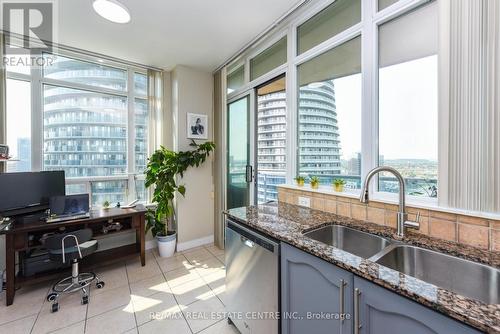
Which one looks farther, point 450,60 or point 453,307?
point 450,60

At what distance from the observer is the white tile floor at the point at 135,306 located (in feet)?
5.89

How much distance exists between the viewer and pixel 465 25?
1070mm

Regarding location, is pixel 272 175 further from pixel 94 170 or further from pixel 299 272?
pixel 94 170

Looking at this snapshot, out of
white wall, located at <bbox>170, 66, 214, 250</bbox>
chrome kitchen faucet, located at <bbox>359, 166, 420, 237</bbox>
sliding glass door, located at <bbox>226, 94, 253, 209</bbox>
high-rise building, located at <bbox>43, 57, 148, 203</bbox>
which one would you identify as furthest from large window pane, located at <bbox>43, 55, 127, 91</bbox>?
chrome kitchen faucet, located at <bbox>359, 166, 420, 237</bbox>

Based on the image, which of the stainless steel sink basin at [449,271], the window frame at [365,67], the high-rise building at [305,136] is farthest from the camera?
the high-rise building at [305,136]

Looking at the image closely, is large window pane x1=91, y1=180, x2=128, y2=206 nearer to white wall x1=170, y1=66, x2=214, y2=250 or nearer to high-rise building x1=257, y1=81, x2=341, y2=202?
white wall x1=170, y1=66, x2=214, y2=250

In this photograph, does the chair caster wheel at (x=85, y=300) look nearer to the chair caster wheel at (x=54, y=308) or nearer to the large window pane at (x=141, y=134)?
the chair caster wheel at (x=54, y=308)

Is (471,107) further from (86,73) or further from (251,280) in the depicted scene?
(86,73)

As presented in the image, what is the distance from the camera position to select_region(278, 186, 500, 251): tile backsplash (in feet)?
3.26

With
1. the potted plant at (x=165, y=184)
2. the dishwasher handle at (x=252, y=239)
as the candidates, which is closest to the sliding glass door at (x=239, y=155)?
the potted plant at (x=165, y=184)

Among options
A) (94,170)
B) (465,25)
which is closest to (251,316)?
(465,25)

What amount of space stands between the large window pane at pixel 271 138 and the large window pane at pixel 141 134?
6.32 feet

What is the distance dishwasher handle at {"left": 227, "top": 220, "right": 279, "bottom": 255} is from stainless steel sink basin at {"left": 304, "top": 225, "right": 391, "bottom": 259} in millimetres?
223

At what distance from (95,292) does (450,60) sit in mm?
3525
